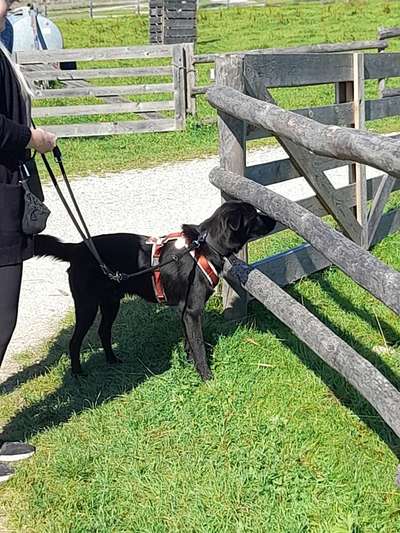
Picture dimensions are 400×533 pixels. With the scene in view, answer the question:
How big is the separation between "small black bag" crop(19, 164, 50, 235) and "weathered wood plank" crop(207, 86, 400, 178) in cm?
120

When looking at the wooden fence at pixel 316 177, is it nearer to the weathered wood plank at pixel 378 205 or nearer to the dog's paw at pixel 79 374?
the weathered wood plank at pixel 378 205

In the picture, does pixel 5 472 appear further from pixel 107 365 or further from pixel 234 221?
pixel 234 221

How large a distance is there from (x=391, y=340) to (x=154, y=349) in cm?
155

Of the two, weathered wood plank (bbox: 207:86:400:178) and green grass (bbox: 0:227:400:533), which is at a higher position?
weathered wood plank (bbox: 207:86:400:178)

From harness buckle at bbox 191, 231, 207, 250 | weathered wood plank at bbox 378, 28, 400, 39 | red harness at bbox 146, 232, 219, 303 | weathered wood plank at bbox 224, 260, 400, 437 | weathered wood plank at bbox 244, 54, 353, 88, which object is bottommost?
weathered wood plank at bbox 224, 260, 400, 437

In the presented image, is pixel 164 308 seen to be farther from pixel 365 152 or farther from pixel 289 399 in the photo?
pixel 365 152

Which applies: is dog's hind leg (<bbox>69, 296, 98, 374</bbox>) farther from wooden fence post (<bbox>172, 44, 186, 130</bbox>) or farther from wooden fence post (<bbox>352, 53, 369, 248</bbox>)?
wooden fence post (<bbox>172, 44, 186, 130</bbox>)

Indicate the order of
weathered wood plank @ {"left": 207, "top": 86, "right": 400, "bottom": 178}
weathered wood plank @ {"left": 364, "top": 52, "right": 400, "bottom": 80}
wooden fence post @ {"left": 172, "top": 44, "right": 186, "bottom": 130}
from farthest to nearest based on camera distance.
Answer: wooden fence post @ {"left": 172, "top": 44, "right": 186, "bottom": 130} → weathered wood plank @ {"left": 364, "top": 52, "right": 400, "bottom": 80} → weathered wood plank @ {"left": 207, "top": 86, "right": 400, "bottom": 178}

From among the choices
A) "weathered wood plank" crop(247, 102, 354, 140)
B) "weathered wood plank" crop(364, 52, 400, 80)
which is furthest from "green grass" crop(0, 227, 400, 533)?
"weathered wood plank" crop(364, 52, 400, 80)

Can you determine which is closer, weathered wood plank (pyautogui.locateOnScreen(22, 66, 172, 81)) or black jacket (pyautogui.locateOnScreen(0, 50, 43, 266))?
black jacket (pyautogui.locateOnScreen(0, 50, 43, 266))

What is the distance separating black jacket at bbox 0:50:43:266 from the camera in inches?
121

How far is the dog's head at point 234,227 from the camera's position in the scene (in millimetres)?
4207

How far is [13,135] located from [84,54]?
31.5ft

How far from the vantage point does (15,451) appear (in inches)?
143
